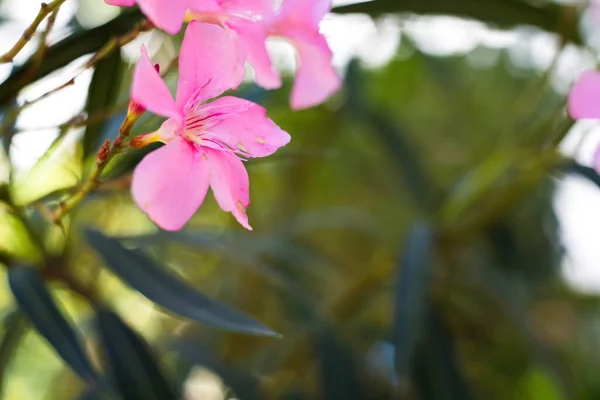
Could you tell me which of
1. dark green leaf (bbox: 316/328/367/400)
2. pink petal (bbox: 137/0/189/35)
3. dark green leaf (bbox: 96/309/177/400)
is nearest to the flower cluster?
pink petal (bbox: 137/0/189/35)

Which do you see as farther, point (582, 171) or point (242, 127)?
point (582, 171)

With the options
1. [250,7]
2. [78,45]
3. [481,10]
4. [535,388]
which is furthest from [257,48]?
[535,388]

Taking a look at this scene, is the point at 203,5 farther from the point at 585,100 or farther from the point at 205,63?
the point at 585,100

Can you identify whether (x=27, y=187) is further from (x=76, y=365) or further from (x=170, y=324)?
(x=170, y=324)

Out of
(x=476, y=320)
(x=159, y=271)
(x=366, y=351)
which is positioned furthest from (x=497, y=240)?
(x=159, y=271)

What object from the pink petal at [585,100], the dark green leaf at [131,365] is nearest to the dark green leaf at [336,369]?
the dark green leaf at [131,365]
